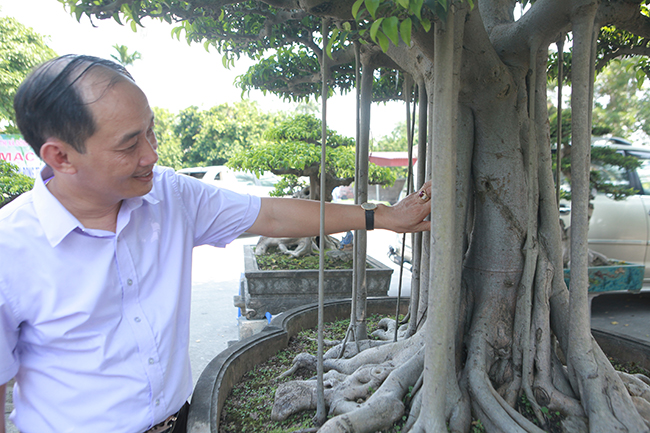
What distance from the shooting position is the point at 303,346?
107 inches

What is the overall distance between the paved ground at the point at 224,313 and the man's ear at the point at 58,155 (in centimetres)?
238

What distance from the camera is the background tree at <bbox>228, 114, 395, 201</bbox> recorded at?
4.74 meters

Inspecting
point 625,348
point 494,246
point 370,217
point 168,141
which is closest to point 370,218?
point 370,217

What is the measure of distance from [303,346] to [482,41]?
1.97 metres

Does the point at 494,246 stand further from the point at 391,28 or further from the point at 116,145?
the point at 116,145

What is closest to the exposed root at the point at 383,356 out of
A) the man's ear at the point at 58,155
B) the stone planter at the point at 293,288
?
the man's ear at the point at 58,155

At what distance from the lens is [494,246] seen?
1.89 metres

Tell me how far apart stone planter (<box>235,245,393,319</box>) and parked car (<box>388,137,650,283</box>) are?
2.38 metres

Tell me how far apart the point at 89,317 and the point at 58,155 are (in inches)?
15.9

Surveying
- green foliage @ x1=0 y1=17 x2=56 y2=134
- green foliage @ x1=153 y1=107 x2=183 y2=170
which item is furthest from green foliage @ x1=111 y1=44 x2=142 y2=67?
green foliage @ x1=0 y1=17 x2=56 y2=134

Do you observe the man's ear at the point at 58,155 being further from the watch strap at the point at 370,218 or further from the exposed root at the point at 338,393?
the exposed root at the point at 338,393

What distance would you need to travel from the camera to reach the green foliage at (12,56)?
31.6 ft

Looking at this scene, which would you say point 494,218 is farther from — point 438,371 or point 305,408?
point 305,408

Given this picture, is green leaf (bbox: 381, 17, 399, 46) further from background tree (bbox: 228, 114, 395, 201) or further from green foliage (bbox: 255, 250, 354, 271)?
green foliage (bbox: 255, 250, 354, 271)
